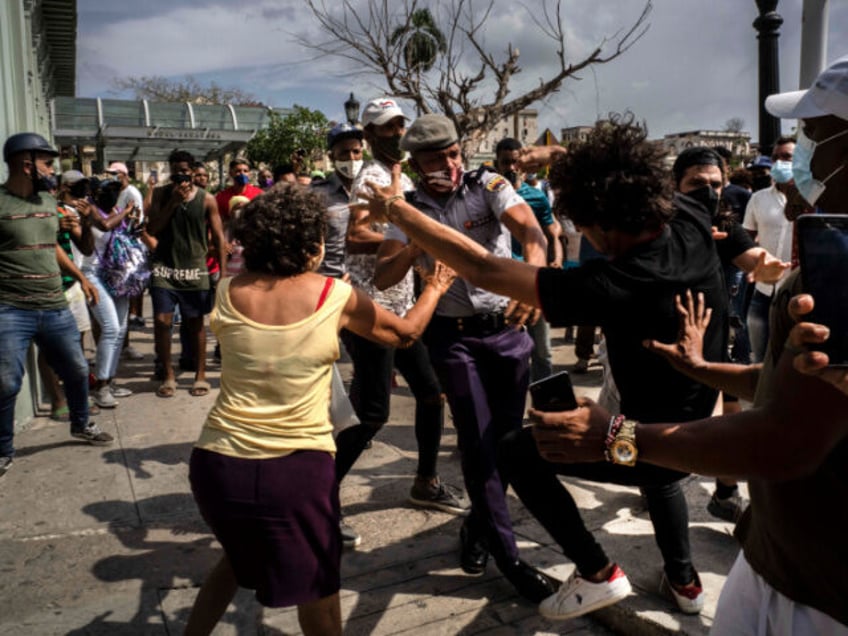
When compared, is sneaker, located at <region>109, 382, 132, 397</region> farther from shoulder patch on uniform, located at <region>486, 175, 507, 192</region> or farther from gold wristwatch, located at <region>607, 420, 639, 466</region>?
gold wristwatch, located at <region>607, 420, 639, 466</region>

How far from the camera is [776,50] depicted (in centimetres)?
739

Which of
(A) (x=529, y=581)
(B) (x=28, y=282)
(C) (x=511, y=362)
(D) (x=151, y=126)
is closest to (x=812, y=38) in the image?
(C) (x=511, y=362)

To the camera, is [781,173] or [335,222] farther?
[781,173]

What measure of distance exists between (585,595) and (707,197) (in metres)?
2.26

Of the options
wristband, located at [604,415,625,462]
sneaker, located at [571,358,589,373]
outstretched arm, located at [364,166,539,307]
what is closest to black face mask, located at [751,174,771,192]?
sneaker, located at [571,358,589,373]

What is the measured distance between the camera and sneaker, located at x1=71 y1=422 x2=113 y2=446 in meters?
5.39

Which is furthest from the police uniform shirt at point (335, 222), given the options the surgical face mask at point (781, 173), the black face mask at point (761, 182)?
the black face mask at point (761, 182)

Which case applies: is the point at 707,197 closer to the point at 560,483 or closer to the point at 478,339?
the point at 478,339

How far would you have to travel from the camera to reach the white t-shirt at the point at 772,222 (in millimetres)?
5883

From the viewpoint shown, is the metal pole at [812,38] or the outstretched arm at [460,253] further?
the metal pole at [812,38]

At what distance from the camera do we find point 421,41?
11.0 metres

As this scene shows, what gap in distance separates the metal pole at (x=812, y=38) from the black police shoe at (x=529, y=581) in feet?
16.5

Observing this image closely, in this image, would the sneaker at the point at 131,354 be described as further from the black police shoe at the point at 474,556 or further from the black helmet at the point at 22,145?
the black police shoe at the point at 474,556

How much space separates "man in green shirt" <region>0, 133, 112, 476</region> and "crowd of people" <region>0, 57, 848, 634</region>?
0.01m
